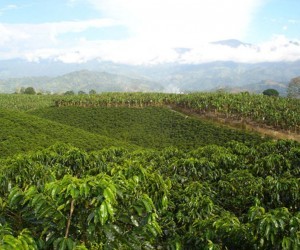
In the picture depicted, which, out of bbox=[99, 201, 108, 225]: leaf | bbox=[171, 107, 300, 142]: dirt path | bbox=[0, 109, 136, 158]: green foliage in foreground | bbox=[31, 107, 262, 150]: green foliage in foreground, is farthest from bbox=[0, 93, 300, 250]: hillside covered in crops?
bbox=[171, 107, 300, 142]: dirt path

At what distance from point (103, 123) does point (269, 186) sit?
5211 cm

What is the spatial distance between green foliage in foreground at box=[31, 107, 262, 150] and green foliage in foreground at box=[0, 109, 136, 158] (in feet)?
25.6

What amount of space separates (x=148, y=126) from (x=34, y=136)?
22.5m

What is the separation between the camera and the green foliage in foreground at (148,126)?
51.8 meters

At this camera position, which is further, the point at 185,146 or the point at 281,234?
the point at 185,146

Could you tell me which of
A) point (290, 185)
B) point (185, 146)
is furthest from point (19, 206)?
point (185, 146)

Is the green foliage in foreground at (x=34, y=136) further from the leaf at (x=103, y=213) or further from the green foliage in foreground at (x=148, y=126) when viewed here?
the leaf at (x=103, y=213)

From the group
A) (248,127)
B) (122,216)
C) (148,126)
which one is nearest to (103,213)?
(122,216)

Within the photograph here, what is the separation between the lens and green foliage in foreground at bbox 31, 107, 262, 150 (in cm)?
5181

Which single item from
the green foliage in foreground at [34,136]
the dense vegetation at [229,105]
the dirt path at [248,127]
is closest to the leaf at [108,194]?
the green foliage in foreground at [34,136]

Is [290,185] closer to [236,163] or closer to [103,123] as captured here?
[236,163]

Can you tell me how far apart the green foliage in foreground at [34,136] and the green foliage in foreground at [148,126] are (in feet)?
25.6

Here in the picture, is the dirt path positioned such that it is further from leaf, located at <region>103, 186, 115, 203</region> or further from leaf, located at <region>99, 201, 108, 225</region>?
leaf, located at <region>99, 201, 108, 225</region>

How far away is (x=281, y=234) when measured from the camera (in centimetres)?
620
